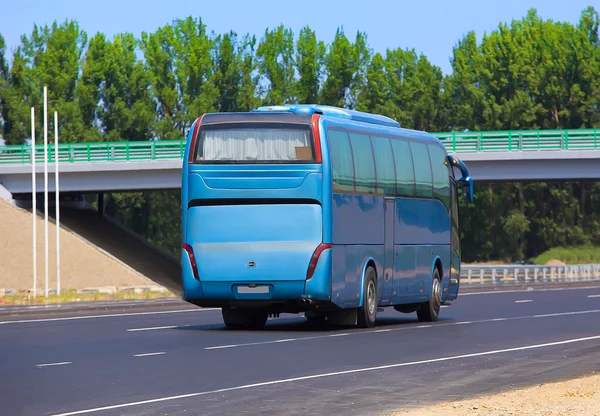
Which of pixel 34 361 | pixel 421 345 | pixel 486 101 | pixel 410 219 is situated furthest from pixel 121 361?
pixel 486 101

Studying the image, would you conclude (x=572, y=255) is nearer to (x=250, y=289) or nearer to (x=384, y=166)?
(x=384, y=166)

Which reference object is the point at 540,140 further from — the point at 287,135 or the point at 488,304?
the point at 287,135

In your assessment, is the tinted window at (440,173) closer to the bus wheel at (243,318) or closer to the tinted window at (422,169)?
the tinted window at (422,169)

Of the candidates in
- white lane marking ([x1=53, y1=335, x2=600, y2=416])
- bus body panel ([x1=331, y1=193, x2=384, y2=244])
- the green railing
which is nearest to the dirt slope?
the green railing

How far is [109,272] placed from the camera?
5266 centimetres

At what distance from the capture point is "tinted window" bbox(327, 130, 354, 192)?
74.8 ft

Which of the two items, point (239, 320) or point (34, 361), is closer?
point (34, 361)

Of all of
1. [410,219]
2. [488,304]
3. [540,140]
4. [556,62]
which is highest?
[556,62]

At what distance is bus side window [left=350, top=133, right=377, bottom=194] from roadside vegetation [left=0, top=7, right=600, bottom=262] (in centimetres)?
6571

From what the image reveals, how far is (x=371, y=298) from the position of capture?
974 inches

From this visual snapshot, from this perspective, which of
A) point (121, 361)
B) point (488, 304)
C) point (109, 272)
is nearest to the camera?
point (121, 361)

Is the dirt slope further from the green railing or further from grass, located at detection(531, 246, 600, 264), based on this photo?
grass, located at detection(531, 246, 600, 264)

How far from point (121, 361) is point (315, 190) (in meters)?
6.41

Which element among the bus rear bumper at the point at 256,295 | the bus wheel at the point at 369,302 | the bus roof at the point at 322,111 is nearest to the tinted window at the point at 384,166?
the bus roof at the point at 322,111
